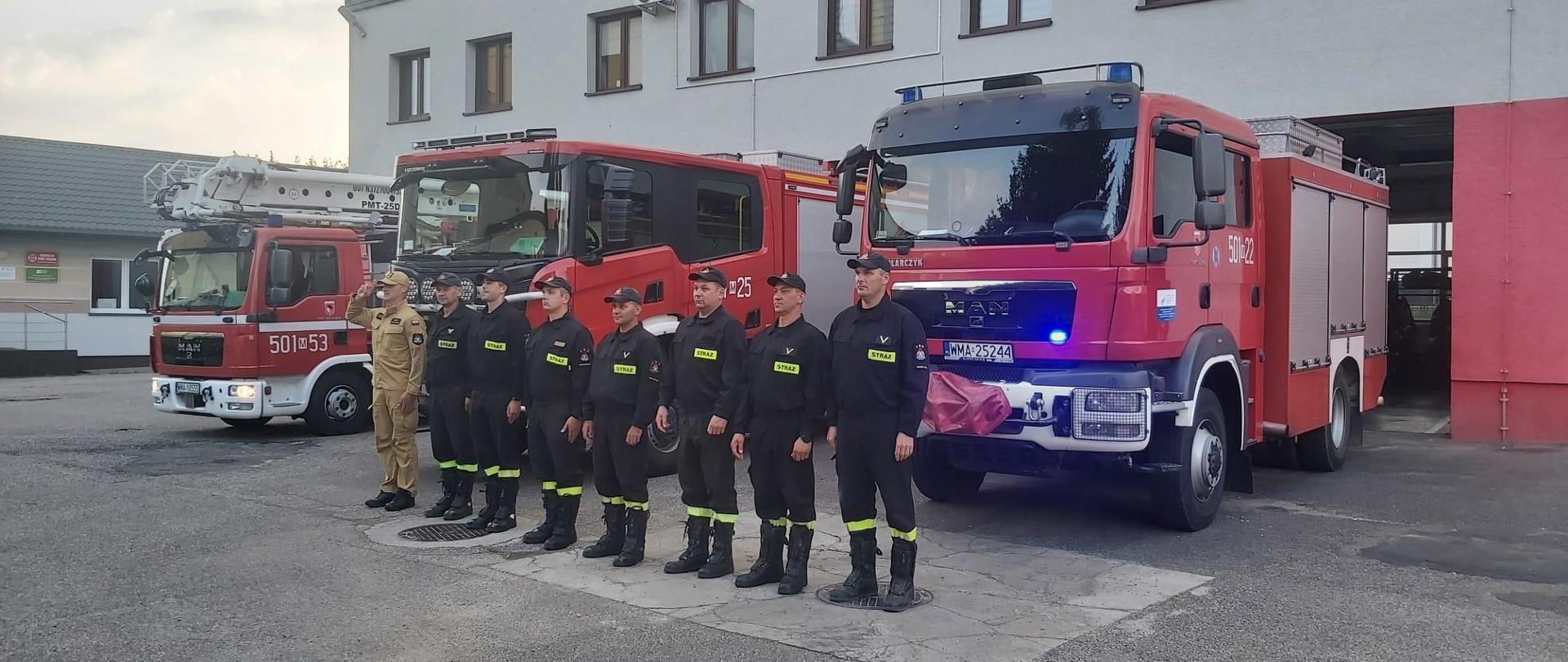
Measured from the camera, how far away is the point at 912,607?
19.9 feet

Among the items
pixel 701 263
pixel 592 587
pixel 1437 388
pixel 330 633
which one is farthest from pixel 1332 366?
pixel 1437 388

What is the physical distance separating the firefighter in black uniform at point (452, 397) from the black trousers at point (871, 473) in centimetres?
326

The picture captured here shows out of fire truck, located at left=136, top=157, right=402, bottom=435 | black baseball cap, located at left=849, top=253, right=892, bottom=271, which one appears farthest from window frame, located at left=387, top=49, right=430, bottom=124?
black baseball cap, located at left=849, top=253, right=892, bottom=271

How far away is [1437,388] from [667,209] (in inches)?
542

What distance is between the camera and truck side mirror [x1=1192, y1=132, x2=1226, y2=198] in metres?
7.25

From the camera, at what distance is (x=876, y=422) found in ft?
20.0

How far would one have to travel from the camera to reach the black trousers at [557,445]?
7461 millimetres

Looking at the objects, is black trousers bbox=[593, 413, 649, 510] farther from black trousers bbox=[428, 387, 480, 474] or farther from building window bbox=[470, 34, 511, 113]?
building window bbox=[470, 34, 511, 113]

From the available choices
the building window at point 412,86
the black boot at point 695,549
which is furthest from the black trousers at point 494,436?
the building window at point 412,86

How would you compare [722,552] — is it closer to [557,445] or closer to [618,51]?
[557,445]

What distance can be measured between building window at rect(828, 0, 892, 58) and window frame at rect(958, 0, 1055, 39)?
1.21 metres

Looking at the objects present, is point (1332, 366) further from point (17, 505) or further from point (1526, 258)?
point (17, 505)

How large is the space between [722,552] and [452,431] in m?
2.58

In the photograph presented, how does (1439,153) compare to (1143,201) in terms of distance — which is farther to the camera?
(1439,153)
